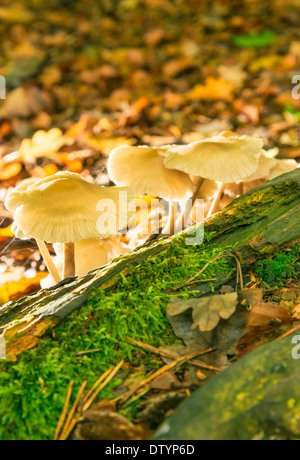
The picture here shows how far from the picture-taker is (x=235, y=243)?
1713mm

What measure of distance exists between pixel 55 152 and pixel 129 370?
3054mm

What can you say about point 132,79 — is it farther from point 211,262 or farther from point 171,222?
point 211,262

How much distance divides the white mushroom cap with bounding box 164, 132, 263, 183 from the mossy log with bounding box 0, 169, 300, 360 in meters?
0.19

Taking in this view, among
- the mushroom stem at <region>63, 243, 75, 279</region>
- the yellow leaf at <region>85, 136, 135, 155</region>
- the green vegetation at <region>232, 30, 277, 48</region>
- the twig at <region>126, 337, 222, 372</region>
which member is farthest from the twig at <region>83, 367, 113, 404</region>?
the green vegetation at <region>232, 30, 277, 48</region>

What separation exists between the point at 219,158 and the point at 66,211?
0.95 m

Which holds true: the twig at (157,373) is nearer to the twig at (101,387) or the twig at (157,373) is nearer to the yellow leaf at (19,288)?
the twig at (101,387)

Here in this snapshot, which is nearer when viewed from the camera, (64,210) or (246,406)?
(246,406)

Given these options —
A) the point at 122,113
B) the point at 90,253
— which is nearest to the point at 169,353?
the point at 90,253

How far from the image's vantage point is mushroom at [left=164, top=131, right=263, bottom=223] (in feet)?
6.95

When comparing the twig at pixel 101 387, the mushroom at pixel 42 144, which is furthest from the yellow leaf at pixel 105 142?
the twig at pixel 101 387

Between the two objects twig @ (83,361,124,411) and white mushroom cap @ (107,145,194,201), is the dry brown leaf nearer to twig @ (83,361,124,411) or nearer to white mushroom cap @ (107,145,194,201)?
twig @ (83,361,124,411)

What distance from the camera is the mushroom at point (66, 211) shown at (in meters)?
1.75

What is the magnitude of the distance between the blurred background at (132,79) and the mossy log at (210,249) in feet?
3.85

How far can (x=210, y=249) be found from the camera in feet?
5.69
